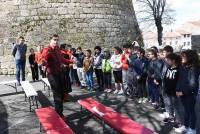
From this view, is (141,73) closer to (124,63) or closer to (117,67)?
(124,63)

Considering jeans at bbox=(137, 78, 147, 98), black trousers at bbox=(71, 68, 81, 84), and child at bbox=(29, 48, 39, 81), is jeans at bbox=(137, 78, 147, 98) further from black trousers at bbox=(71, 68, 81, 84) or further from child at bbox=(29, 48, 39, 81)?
child at bbox=(29, 48, 39, 81)

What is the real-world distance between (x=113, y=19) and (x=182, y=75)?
1272cm

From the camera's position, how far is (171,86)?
22.8 feet

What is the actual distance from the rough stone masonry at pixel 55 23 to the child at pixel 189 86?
36.8ft

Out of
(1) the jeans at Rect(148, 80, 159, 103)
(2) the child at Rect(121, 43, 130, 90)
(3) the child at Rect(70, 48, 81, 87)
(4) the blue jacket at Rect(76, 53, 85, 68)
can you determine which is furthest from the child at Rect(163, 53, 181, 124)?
(3) the child at Rect(70, 48, 81, 87)

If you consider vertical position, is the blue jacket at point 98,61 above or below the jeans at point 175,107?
above

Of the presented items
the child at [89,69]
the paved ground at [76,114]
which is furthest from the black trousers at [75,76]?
the paved ground at [76,114]

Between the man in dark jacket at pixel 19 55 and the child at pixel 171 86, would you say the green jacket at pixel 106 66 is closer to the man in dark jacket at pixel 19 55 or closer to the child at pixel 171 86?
the man in dark jacket at pixel 19 55

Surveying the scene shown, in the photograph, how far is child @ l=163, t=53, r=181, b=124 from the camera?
6.84 metres

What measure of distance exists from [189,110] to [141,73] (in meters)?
2.93

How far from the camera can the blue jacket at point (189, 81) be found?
20.7 feet

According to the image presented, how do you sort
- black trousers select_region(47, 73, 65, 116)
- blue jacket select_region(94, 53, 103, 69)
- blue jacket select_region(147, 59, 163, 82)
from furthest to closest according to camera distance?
blue jacket select_region(94, 53, 103, 69), blue jacket select_region(147, 59, 163, 82), black trousers select_region(47, 73, 65, 116)

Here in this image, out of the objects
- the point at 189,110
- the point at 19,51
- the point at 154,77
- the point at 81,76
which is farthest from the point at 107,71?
the point at 189,110

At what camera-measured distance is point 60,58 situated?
7.76 metres
